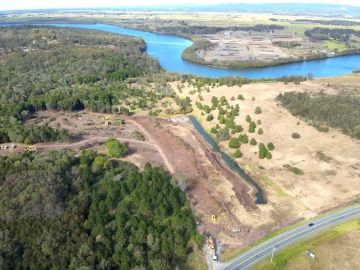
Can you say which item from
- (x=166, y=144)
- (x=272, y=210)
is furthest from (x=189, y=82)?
(x=272, y=210)

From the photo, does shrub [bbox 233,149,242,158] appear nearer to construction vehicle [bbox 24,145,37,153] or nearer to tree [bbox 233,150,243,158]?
tree [bbox 233,150,243,158]

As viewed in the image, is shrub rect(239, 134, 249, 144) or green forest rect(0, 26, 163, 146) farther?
green forest rect(0, 26, 163, 146)

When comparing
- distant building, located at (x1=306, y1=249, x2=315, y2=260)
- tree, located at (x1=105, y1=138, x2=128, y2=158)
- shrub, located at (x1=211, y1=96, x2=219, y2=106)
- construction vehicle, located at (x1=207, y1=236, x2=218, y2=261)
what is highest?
tree, located at (x1=105, y1=138, x2=128, y2=158)

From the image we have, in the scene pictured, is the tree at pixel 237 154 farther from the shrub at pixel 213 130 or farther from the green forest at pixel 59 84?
the green forest at pixel 59 84

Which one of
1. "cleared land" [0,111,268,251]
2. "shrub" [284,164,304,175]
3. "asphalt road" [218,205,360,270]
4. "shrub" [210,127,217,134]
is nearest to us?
"asphalt road" [218,205,360,270]

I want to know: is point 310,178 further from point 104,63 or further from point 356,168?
point 104,63

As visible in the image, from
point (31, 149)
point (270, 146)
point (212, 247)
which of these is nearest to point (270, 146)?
Result: point (270, 146)

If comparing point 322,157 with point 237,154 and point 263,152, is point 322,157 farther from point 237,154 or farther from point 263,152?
point 237,154

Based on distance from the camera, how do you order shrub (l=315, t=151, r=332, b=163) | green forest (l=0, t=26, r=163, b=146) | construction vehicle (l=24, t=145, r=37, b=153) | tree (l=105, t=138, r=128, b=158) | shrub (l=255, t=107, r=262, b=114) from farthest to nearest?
shrub (l=255, t=107, r=262, b=114)
green forest (l=0, t=26, r=163, b=146)
shrub (l=315, t=151, r=332, b=163)
tree (l=105, t=138, r=128, b=158)
construction vehicle (l=24, t=145, r=37, b=153)

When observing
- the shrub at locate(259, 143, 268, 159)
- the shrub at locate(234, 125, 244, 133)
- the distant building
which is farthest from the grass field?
the shrub at locate(234, 125, 244, 133)
